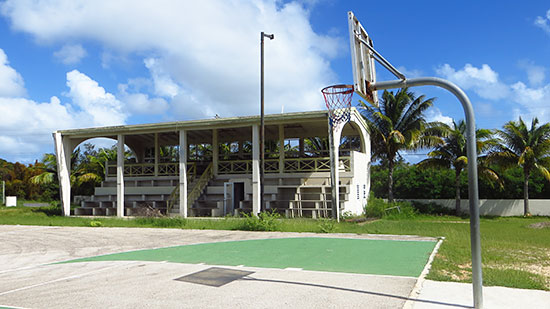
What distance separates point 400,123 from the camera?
28.0 metres

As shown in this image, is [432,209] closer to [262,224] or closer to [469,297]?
Result: [262,224]

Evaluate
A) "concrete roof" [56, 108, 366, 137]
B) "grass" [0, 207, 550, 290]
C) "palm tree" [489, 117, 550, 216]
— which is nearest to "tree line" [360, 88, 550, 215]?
"palm tree" [489, 117, 550, 216]

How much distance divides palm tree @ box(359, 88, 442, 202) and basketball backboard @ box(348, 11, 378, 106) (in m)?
20.3

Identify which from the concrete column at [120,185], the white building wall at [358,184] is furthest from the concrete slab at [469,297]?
the concrete column at [120,185]

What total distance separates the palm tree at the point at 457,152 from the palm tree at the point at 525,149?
776mm

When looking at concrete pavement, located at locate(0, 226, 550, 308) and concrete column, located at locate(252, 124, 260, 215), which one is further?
concrete column, located at locate(252, 124, 260, 215)

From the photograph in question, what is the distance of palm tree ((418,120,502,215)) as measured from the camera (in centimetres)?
2816

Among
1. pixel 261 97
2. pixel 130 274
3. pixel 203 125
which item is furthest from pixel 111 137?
pixel 130 274

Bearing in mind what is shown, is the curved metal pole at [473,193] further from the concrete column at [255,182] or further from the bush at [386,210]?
the bush at [386,210]

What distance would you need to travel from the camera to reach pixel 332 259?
9.82m

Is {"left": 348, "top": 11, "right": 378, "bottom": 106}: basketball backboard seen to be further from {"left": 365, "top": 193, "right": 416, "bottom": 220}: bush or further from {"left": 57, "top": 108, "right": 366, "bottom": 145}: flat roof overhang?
{"left": 365, "top": 193, "right": 416, "bottom": 220}: bush

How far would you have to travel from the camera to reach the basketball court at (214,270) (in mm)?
6570

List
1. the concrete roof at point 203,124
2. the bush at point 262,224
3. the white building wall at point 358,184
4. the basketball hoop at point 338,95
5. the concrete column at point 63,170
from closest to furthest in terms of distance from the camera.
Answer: the basketball hoop at point 338,95, the bush at point 262,224, the concrete roof at point 203,124, the white building wall at point 358,184, the concrete column at point 63,170

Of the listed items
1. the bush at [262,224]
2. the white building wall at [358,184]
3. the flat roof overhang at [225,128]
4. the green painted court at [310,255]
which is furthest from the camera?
the white building wall at [358,184]
